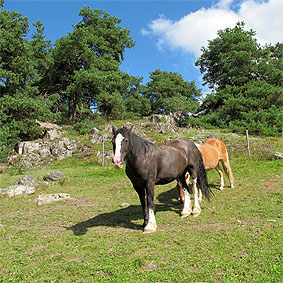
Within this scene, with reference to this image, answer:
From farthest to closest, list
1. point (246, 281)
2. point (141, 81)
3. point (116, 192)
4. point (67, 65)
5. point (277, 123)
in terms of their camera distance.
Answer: point (141, 81)
point (67, 65)
point (277, 123)
point (116, 192)
point (246, 281)

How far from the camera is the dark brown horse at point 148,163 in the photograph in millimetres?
A: 3598

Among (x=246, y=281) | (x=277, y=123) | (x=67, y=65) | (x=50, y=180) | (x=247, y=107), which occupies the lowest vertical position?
(x=50, y=180)

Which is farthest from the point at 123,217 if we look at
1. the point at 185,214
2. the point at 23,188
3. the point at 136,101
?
the point at 136,101

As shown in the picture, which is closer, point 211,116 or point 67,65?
point 211,116

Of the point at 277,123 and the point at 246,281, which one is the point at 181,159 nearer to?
the point at 246,281

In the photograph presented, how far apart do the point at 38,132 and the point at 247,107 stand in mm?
19850

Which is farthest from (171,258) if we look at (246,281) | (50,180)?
(50,180)

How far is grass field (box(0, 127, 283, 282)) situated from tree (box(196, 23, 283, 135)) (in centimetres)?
1521

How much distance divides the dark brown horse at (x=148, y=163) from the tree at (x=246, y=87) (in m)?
16.5

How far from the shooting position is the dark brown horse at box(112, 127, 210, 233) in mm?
3598

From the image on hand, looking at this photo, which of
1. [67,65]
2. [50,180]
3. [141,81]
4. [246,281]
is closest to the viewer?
[246,281]

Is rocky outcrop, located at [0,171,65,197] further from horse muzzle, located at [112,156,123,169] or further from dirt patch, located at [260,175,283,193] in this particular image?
dirt patch, located at [260,175,283,193]

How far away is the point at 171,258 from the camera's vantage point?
282cm

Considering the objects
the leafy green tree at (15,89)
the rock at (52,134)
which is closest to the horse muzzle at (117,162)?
the leafy green tree at (15,89)
